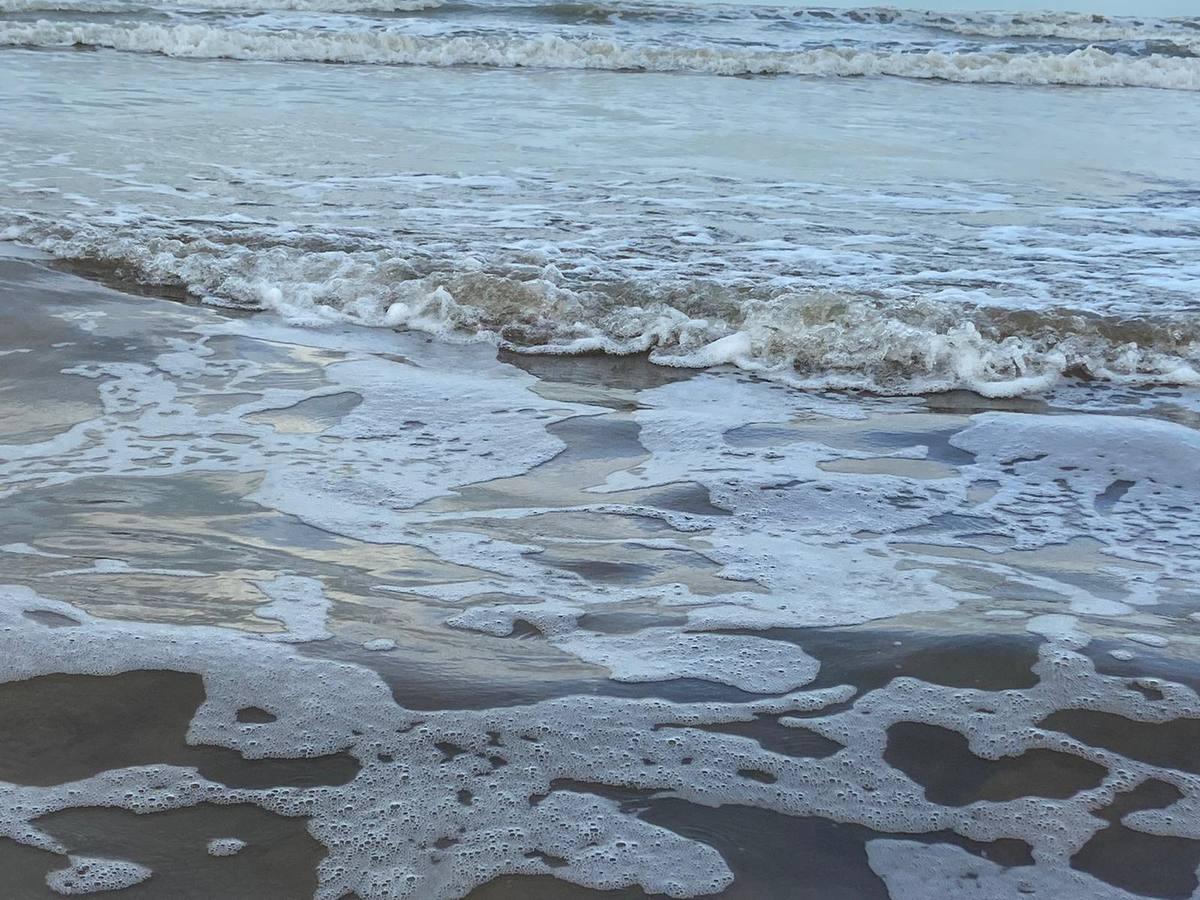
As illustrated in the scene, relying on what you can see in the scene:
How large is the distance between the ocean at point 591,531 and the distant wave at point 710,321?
2 cm

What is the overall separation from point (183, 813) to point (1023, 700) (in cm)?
143

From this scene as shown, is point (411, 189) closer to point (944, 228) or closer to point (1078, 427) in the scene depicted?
point (944, 228)

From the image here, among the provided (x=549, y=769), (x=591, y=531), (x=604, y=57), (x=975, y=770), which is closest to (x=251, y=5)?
(x=604, y=57)

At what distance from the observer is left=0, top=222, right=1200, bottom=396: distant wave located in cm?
428

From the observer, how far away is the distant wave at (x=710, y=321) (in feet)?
14.0

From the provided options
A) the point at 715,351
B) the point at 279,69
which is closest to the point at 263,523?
the point at 715,351

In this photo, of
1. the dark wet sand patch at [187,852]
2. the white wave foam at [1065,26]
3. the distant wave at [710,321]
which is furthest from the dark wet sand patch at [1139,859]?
the white wave foam at [1065,26]

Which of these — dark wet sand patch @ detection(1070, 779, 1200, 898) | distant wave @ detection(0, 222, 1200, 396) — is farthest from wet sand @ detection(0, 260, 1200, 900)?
distant wave @ detection(0, 222, 1200, 396)

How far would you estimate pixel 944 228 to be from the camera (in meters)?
6.18

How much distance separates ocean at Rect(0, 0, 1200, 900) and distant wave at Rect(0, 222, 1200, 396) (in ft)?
0.06

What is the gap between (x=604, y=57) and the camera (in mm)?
14531

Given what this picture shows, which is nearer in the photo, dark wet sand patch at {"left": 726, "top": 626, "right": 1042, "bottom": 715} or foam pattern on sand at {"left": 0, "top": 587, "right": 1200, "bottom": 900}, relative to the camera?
foam pattern on sand at {"left": 0, "top": 587, "right": 1200, "bottom": 900}

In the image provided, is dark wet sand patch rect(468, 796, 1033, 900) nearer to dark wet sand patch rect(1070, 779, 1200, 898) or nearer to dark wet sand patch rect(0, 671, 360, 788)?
dark wet sand patch rect(1070, 779, 1200, 898)

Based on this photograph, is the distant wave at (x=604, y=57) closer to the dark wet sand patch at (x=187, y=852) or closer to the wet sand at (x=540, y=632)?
the wet sand at (x=540, y=632)
